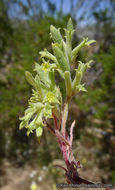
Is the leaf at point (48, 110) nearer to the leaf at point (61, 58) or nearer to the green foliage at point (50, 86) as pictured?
the green foliage at point (50, 86)

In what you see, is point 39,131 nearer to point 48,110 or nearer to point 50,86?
point 48,110

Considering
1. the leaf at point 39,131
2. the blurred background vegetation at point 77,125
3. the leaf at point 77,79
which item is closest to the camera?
the leaf at point 39,131

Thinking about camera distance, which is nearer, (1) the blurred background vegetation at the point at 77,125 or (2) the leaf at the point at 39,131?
(2) the leaf at the point at 39,131

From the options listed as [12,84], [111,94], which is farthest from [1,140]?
[111,94]

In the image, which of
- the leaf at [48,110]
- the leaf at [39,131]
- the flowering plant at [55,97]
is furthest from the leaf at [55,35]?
the leaf at [39,131]

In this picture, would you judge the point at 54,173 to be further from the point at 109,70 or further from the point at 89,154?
the point at 109,70

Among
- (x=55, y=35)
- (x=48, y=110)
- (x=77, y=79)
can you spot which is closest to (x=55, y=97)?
(x=48, y=110)

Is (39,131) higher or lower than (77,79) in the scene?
lower

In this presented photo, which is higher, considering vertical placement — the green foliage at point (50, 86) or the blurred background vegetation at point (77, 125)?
the blurred background vegetation at point (77, 125)

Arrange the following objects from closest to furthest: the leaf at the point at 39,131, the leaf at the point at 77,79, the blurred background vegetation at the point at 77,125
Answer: the leaf at the point at 39,131
the leaf at the point at 77,79
the blurred background vegetation at the point at 77,125

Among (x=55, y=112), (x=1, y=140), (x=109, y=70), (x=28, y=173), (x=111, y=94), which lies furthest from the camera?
(x=1, y=140)

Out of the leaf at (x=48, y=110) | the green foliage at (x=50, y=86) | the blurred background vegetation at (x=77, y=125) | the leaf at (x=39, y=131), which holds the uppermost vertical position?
the blurred background vegetation at (x=77, y=125)
